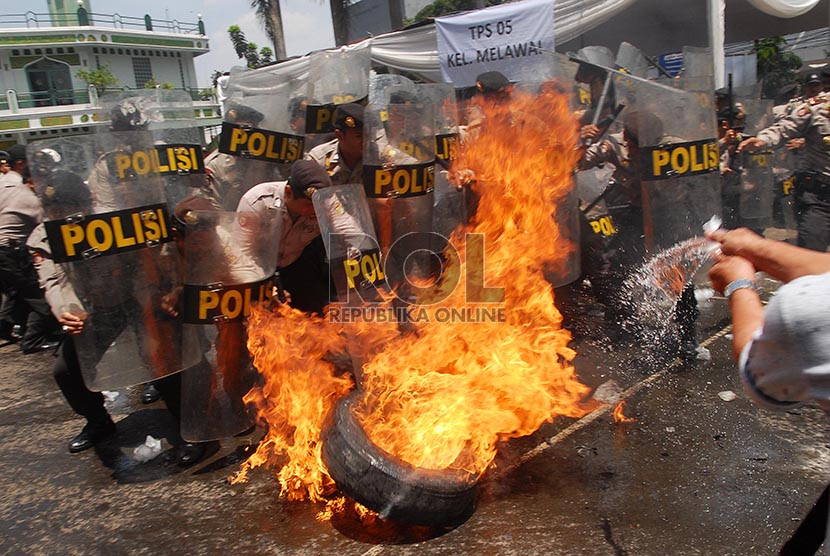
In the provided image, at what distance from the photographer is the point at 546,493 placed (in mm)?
3408

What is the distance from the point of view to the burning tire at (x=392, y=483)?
295 centimetres

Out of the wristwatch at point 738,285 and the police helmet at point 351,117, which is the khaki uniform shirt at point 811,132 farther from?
the wristwatch at point 738,285

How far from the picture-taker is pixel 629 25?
1038 cm

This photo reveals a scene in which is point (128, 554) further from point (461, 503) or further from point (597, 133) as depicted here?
point (597, 133)

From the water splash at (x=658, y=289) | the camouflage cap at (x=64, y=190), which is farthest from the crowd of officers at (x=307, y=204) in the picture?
the water splash at (x=658, y=289)

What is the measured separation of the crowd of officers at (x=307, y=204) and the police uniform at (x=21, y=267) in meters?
0.01

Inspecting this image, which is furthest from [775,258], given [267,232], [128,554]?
[128,554]

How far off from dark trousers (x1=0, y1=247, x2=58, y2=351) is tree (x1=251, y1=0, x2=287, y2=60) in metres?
18.6

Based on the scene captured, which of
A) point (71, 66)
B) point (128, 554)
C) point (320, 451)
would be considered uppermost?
point (71, 66)

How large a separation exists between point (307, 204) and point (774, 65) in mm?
21781

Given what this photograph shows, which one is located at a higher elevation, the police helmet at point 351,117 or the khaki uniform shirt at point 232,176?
the police helmet at point 351,117

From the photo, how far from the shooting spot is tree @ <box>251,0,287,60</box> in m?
23.7

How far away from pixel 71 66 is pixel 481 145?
1953 inches

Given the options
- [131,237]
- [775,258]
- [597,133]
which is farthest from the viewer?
[597,133]
